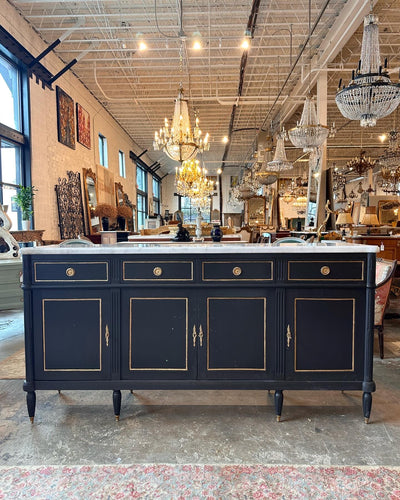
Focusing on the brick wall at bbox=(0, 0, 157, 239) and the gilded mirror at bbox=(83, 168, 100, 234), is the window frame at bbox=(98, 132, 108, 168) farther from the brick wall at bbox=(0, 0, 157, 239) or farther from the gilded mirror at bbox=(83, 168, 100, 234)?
the gilded mirror at bbox=(83, 168, 100, 234)

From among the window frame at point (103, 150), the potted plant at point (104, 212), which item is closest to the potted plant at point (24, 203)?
the potted plant at point (104, 212)

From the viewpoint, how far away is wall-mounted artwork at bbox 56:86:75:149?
28.5 ft

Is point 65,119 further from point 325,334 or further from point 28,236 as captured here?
point 325,334

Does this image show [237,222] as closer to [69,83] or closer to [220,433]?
[69,83]

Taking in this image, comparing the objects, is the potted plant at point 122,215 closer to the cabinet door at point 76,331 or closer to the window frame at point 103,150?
the window frame at point 103,150

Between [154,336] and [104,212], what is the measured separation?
9243 mm

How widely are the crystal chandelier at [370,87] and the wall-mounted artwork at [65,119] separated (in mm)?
7280

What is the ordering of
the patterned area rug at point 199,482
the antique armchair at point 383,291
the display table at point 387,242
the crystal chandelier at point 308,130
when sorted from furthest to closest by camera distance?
the display table at point 387,242 → the crystal chandelier at point 308,130 → the antique armchair at point 383,291 → the patterned area rug at point 199,482

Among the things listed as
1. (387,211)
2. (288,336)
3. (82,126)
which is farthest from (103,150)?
(387,211)

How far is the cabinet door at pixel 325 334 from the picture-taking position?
225 centimetres

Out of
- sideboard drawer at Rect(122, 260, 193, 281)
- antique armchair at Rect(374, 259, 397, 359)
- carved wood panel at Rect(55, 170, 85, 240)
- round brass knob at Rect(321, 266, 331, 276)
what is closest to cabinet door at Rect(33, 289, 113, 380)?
sideboard drawer at Rect(122, 260, 193, 281)

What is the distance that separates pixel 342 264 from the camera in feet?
7.29

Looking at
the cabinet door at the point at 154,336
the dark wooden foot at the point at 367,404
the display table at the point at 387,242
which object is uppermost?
the display table at the point at 387,242

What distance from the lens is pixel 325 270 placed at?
87.5 inches
